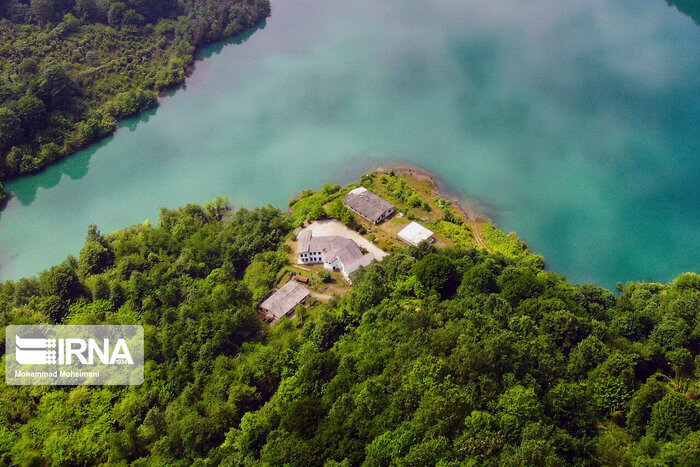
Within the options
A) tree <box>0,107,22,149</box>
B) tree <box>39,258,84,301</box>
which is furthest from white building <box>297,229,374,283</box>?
tree <box>0,107,22,149</box>

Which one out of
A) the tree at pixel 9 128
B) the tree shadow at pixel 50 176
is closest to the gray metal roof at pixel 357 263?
the tree shadow at pixel 50 176

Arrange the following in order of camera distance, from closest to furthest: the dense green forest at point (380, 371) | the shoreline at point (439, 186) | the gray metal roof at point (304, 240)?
1. the dense green forest at point (380, 371)
2. the gray metal roof at point (304, 240)
3. the shoreline at point (439, 186)

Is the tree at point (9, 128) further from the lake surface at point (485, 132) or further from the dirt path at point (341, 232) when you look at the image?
the dirt path at point (341, 232)

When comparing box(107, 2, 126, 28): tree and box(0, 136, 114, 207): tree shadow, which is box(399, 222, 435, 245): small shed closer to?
box(0, 136, 114, 207): tree shadow

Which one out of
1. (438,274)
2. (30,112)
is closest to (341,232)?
(438,274)

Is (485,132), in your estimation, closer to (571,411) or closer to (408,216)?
(408,216)
